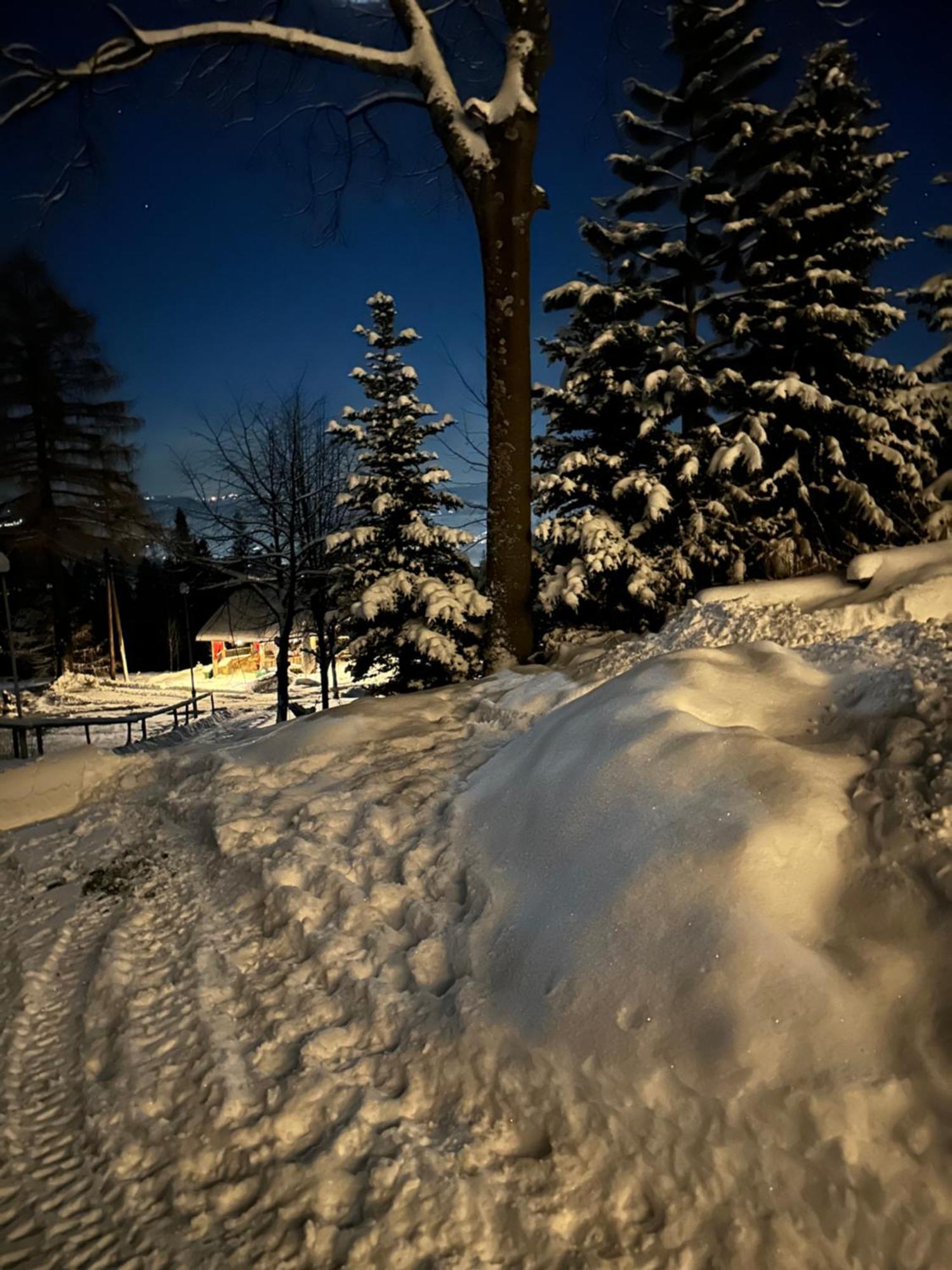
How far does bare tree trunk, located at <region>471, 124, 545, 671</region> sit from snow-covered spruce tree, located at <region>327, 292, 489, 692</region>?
164 centimetres

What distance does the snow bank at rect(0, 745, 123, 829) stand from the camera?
536cm

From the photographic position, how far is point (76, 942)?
350cm

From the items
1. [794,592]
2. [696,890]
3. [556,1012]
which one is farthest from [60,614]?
[696,890]

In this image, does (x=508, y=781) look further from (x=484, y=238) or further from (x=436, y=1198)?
(x=484, y=238)

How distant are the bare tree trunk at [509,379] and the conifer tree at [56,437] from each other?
2497 centimetres

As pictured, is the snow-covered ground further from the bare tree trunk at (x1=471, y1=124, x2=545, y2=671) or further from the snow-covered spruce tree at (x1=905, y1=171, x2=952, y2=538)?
the snow-covered spruce tree at (x1=905, y1=171, x2=952, y2=538)

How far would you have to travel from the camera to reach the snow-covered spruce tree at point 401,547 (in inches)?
395

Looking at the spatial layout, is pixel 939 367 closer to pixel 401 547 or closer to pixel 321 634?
pixel 401 547

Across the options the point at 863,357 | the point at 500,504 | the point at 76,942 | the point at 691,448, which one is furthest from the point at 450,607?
the point at 863,357

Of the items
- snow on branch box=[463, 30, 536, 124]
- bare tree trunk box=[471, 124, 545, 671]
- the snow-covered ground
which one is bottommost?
the snow-covered ground

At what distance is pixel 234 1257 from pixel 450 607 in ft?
26.4

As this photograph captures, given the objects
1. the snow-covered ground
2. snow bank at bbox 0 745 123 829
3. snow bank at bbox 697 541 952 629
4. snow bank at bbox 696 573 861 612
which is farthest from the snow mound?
snow bank at bbox 0 745 123 829

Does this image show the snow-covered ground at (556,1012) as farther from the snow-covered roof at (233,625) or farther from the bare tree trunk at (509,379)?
the snow-covered roof at (233,625)

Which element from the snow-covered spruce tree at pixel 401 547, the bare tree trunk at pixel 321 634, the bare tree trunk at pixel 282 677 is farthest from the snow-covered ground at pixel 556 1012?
the bare tree trunk at pixel 321 634
